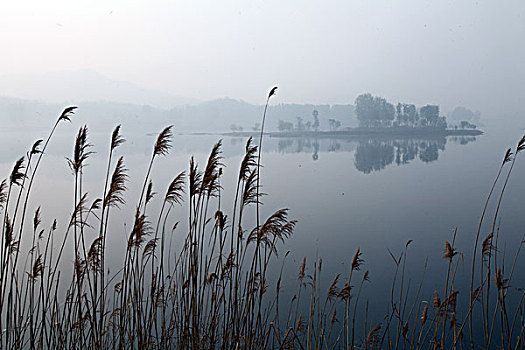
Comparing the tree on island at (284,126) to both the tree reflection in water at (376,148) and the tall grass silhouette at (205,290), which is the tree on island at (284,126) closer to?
the tree reflection in water at (376,148)

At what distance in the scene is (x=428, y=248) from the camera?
6148 millimetres

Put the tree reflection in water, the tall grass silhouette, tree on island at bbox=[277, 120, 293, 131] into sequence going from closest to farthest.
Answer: the tall grass silhouette, the tree reflection in water, tree on island at bbox=[277, 120, 293, 131]

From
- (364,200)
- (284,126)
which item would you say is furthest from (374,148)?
(364,200)

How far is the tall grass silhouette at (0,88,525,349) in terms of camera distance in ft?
6.03

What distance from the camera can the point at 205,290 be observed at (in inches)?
159

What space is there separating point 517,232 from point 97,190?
6839mm

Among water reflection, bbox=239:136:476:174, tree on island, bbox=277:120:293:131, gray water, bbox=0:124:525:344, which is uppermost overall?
tree on island, bbox=277:120:293:131

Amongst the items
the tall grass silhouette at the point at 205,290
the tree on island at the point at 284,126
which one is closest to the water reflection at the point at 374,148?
the tree on island at the point at 284,126

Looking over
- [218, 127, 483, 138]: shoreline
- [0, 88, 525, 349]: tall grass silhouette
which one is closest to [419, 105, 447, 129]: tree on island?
[218, 127, 483, 138]: shoreline

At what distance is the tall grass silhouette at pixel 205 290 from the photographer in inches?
72.4

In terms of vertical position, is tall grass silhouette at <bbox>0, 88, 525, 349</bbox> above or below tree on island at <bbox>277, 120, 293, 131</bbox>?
below

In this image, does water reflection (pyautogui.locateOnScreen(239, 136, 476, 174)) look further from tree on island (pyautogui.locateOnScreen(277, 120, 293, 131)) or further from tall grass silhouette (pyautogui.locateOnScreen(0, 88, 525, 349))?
tall grass silhouette (pyautogui.locateOnScreen(0, 88, 525, 349))

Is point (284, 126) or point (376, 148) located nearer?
point (376, 148)

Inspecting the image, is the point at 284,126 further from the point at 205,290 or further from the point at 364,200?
the point at 205,290
